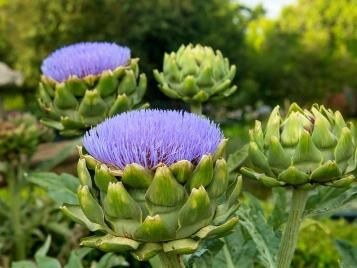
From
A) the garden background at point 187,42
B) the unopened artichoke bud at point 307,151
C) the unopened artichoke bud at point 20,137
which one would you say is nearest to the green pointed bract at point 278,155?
the unopened artichoke bud at point 307,151

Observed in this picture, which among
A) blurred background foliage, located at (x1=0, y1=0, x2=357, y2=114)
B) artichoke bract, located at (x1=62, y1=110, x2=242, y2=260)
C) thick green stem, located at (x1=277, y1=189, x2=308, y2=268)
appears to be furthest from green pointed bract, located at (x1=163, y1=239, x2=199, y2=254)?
blurred background foliage, located at (x1=0, y1=0, x2=357, y2=114)

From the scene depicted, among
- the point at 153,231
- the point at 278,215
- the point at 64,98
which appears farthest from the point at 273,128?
the point at 64,98

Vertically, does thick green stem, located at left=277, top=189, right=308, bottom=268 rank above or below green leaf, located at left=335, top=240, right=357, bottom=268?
above

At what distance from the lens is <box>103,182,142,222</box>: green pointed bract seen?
745 millimetres

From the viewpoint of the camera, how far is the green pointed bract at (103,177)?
2.46ft

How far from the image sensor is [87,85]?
49.0 inches

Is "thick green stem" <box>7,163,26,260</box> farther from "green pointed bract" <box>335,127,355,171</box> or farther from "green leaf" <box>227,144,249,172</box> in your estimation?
"green pointed bract" <box>335,127,355,171</box>

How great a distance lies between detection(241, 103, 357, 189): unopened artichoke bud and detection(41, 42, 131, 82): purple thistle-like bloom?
0.46 m

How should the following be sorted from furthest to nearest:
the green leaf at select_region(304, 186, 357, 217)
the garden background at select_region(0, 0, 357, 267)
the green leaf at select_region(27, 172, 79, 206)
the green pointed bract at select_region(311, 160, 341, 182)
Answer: the garden background at select_region(0, 0, 357, 267)
the green leaf at select_region(27, 172, 79, 206)
the green leaf at select_region(304, 186, 357, 217)
the green pointed bract at select_region(311, 160, 341, 182)

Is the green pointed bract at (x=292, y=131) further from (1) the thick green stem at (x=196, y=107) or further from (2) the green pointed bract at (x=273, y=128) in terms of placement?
(1) the thick green stem at (x=196, y=107)

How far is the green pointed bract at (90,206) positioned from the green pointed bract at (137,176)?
5 centimetres

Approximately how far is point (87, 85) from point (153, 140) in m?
0.52

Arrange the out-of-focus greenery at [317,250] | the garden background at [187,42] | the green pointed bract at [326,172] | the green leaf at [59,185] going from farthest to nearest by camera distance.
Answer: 1. the garden background at [187,42]
2. the out-of-focus greenery at [317,250]
3. the green leaf at [59,185]
4. the green pointed bract at [326,172]

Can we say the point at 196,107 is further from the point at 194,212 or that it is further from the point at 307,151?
the point at 194,212
